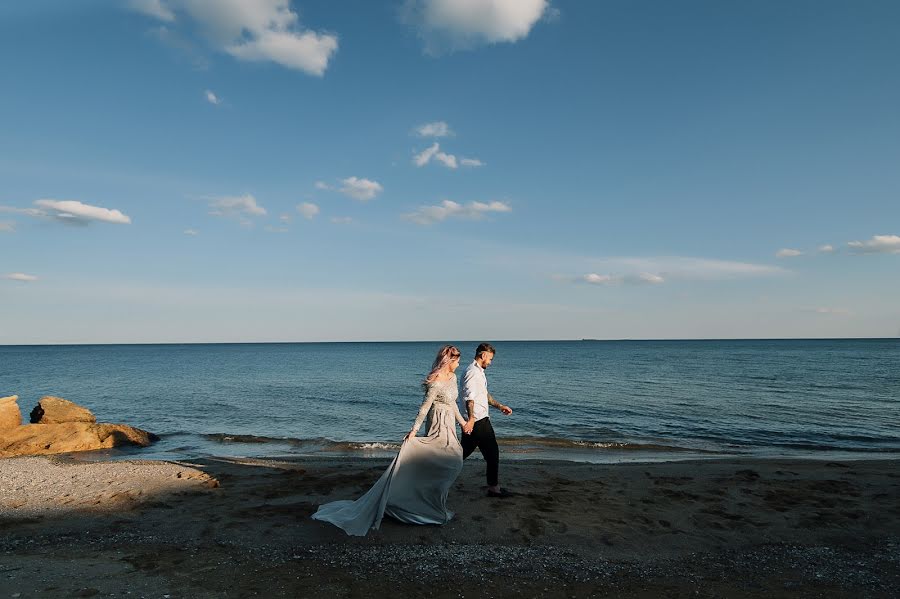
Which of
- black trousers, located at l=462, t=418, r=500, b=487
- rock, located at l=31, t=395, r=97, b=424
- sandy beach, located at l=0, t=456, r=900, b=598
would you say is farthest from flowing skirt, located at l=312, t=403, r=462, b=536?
rock, located at l=31, t=395, r=97, b=424

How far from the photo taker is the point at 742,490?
919 cm

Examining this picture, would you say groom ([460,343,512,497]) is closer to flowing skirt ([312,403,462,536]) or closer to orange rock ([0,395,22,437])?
flowing skirt ([312,403,462,536])

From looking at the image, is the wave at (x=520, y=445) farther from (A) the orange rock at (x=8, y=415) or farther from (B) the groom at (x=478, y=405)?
(B) the groom at (x=478, y=405)

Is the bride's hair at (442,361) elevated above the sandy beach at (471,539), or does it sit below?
above

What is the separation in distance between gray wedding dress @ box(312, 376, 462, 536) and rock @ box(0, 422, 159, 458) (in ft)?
41.5

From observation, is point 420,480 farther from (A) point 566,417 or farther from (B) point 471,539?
(A) point 566,417

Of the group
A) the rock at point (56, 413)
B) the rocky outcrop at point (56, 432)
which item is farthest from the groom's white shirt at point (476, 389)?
the rock at point (56, 413)

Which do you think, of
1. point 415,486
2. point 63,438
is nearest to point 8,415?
point 63,438

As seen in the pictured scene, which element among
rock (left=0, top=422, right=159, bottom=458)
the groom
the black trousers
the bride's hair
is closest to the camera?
the bride's hair

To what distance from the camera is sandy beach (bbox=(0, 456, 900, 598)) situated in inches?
209

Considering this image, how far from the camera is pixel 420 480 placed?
7.04 metres

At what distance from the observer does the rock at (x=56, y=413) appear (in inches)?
661

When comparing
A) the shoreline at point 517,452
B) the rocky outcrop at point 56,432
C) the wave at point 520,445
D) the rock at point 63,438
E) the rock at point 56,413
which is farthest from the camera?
the rock at point 56,413

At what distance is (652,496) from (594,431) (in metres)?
10.7
